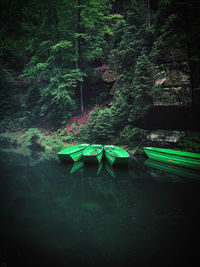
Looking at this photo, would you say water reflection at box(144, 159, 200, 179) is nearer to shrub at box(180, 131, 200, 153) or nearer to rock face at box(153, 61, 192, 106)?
shrub at box(180, 131, 200, 153)

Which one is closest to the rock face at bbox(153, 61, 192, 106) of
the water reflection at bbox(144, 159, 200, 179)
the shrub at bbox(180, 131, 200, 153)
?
the shrub at bbox(180, 131, 200, 153)

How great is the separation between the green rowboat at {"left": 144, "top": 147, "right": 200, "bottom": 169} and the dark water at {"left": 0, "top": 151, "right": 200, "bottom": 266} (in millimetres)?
976

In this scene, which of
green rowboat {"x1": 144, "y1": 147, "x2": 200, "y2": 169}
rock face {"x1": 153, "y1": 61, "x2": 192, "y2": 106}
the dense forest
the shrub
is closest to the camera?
green rowboat {"x1": 144, "y1": 147, "x2": 200, "y2": 169}

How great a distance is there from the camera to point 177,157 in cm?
657

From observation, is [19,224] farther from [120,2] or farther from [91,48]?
[120,2]

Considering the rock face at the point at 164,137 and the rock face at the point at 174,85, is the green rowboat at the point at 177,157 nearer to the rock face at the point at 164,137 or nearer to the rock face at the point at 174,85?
the rock face at the point at 164,137

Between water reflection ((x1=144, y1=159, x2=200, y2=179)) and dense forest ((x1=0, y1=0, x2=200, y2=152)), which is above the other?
dense forest ((x1=0, y1=0, x2=200, y2=152))

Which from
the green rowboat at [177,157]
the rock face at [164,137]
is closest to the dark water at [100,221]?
the green rowboat at [177,157]

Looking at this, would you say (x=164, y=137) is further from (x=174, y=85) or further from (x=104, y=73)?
(x=104, y=73)

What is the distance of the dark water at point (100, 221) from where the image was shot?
2.28 metres

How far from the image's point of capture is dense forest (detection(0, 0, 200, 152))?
24.9 ft

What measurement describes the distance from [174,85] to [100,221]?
7.57 meters

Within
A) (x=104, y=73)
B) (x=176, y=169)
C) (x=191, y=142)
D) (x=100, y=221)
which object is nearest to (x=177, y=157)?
(x=176, y=169)

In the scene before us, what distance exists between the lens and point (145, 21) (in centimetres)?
1279
